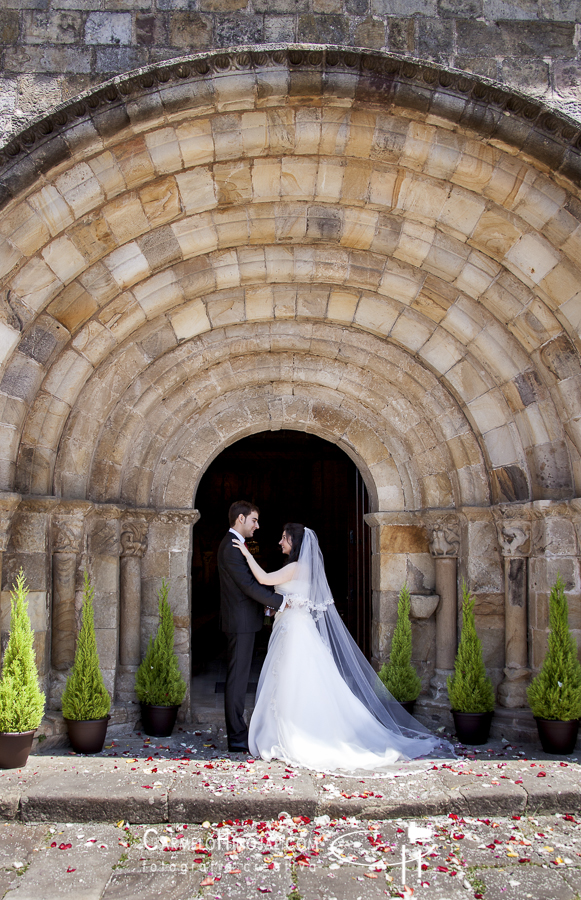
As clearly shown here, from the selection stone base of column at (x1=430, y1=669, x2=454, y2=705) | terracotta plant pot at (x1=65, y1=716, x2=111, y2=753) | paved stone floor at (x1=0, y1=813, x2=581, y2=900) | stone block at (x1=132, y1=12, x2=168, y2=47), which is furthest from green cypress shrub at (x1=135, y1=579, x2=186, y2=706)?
stone block at (x1=132, y1=12, x2=168, y2=47)

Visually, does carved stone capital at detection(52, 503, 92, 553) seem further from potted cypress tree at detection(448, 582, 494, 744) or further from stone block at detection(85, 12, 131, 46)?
stone block at detection(85, 12, 131, 46)

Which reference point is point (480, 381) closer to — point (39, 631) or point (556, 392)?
point (556, 392)

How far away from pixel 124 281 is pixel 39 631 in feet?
9.05

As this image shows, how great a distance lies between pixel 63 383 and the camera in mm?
5242

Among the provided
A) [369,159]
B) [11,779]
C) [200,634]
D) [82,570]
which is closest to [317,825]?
[11,779]

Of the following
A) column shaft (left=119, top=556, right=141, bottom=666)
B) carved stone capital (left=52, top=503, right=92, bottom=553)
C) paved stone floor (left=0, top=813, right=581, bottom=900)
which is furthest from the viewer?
column shaft (left=119, top=556, right=141, bottom=666)

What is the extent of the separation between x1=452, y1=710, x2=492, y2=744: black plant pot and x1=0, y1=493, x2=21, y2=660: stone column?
11.6 ft

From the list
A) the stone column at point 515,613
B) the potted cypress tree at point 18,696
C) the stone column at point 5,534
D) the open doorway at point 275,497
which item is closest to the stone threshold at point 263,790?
the potted cypress tree at point 18,696

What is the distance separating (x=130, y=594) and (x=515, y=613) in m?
3.28

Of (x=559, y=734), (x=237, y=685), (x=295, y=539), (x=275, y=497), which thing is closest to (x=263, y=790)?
(x=237, y=685)

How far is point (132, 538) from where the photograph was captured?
583 cm

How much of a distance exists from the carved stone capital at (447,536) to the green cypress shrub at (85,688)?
3.00 metres

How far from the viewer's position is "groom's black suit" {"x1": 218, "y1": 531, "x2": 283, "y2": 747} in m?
5.30

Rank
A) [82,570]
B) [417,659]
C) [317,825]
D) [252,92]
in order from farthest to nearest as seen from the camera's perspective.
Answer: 1. [417,659]
2. [82,570]
3. [252,92]
4. [317,825]
